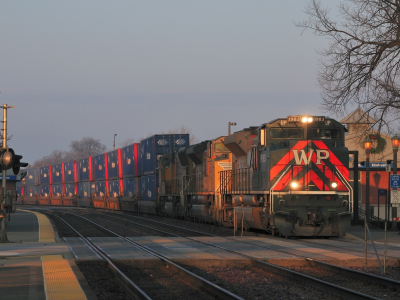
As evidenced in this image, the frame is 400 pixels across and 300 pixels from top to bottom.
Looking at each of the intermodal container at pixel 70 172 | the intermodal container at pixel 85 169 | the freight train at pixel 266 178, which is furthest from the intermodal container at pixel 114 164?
the intermodal container at pixel 70 172

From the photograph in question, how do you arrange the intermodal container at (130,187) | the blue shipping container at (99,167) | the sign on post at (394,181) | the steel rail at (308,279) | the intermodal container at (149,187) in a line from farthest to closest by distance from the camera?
the blue shipping container at (99,167) < the intermodal container at (130,187) < the intermodal container at (149,187) < the sign on post at (394,181) < the steel rail at (308,279)

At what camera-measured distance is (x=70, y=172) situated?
196 ft

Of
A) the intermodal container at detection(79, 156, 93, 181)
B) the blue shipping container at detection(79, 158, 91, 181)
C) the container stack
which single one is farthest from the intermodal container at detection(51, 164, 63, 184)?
the intermodal container at detection(79, 156, 93, 181)

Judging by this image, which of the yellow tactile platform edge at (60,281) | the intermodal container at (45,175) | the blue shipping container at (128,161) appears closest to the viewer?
the yellow tactile platform edge at (60,281)

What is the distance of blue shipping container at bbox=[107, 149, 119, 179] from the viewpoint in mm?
45156

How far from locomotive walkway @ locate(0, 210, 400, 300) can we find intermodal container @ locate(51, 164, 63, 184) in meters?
45.1

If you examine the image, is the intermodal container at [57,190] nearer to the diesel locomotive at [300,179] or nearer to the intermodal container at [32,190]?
the intermodal container at [32,190]

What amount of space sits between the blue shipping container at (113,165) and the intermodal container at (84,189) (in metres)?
6.96

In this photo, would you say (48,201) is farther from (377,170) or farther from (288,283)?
(288,283)

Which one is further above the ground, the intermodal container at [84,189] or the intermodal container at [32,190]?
the intermodal container at [84,189]

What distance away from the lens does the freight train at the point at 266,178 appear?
17.0m

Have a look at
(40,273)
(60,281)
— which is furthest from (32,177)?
(60,281)

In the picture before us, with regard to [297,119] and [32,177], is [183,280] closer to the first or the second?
[297,119]

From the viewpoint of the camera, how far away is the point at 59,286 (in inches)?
338
